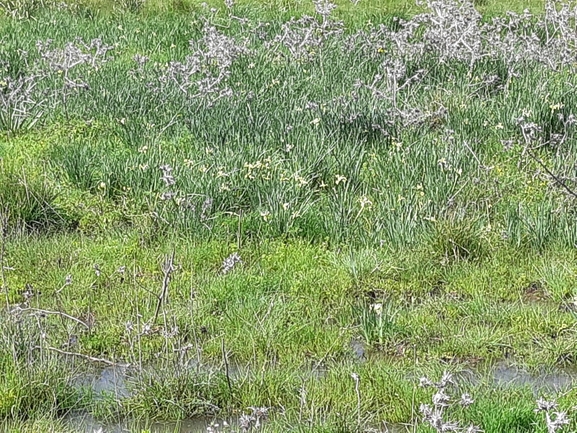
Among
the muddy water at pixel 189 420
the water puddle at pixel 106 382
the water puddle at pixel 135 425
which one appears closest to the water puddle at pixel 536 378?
the muddy water at pixel 189 420

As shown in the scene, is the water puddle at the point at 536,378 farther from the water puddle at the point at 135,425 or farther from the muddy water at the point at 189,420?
the water puddle at the point at 135,425

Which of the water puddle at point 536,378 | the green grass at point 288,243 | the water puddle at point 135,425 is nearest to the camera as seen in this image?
the water puddle at point 135,425

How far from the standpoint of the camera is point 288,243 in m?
5.26

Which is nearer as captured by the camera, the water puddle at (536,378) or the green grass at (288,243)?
the green grass at (288,243)

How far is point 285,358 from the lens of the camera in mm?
3986

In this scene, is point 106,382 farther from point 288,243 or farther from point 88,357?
point 288,243

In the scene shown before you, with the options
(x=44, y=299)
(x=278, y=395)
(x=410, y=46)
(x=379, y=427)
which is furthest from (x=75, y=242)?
(x=410, y=46)

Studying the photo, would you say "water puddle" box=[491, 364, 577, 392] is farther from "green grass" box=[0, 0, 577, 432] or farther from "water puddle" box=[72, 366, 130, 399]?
"water puddle" box=[72, 366, 130, 399]

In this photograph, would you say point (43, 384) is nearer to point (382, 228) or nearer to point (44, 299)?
point (44, 299)

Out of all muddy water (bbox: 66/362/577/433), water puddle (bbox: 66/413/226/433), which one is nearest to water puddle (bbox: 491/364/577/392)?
muddy water (bbox: 66/362/577/433)

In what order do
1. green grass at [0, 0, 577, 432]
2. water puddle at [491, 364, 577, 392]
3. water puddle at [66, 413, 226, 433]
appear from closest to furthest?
water puddle at [66, 413, 226, 433] < green grass at [0, 0, 577, 432] < water puddle at [491, 364, 577, 392]

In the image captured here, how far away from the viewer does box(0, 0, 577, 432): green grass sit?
3623 mm

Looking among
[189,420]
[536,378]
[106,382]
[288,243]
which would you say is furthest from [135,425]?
[288,243]

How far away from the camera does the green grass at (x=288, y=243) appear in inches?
143
